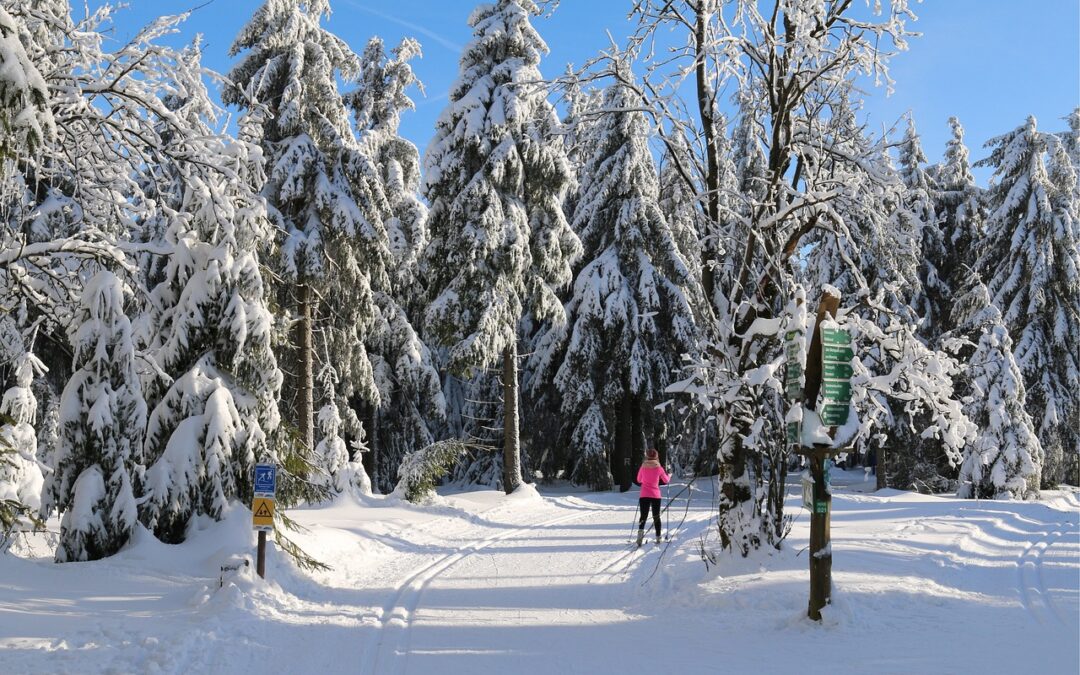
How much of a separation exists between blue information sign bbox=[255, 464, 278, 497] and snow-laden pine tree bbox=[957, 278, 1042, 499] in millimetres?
21810

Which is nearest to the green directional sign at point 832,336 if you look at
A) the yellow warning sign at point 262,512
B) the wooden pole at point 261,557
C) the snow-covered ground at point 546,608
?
the snow-covered ground at point 546,608

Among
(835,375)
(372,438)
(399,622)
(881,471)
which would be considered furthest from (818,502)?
(881,471)

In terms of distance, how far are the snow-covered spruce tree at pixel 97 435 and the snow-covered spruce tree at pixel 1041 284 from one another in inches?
1082

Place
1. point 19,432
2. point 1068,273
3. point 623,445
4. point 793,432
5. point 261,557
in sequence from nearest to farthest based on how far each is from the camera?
point 793,432 → point 261,557 → point 19,432 → point 1068,273 → point 623,445

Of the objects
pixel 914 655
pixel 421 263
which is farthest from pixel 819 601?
pixel 421 263

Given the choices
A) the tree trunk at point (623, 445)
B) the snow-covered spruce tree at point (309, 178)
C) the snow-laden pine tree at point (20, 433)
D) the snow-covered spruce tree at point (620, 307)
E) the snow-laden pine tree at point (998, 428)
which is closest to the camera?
the snow-laden pine tree at point (20, 433)

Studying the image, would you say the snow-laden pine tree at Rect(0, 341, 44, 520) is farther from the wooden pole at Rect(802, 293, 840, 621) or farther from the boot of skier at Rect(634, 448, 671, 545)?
the wooden pole at Rect(802, 293, 840, 621)

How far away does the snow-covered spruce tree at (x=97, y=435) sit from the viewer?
973 centimetres

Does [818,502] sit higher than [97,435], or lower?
lower

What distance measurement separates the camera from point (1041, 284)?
2666cm

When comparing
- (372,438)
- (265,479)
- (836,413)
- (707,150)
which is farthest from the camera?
(372,438)

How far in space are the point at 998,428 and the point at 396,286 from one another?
67.6 ft

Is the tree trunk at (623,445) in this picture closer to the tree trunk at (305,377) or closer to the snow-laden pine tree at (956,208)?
the tree trunk at (305,377)

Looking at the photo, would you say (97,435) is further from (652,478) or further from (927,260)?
(927,260)
